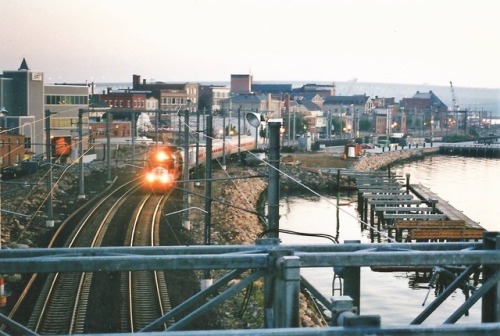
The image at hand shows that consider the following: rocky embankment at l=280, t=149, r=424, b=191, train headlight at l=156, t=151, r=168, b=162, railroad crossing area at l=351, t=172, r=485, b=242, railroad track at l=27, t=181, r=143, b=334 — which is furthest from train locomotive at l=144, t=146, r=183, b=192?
rocky embankment at l=280, t=149, r=424, b=191

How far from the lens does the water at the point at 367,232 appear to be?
17.1 metres

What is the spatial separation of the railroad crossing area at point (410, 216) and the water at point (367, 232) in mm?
977

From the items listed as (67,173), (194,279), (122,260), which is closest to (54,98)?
(67,173)

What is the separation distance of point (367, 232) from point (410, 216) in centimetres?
293

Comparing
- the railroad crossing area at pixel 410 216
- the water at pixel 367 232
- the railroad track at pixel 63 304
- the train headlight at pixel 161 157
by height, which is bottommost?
the water at pixel 367 232

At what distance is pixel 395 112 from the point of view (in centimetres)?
12400

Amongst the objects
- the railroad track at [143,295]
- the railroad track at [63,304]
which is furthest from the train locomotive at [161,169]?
the railroad track at [63,304]

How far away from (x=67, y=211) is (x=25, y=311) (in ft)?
37.7

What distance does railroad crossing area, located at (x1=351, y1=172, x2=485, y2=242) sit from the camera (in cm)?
2133

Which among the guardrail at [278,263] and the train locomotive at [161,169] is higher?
the guardrail at [278,263]

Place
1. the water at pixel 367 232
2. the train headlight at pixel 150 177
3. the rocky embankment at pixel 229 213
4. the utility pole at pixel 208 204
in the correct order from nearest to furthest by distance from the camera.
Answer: the rocky embankment at pixel 229 213 → the utility pole at pixel 208 204 → the water at pixel 367 232 → the train headlight at pixel 150 177

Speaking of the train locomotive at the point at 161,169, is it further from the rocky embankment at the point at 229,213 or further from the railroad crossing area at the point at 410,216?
the railroad crossing area at the point at 410,216

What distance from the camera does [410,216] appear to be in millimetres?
26203

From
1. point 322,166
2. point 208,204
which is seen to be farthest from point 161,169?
point 322,166
